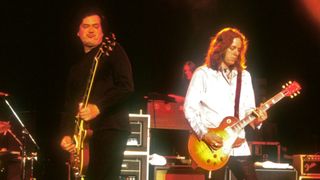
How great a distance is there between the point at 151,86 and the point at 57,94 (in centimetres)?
191

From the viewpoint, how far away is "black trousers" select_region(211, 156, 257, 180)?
194 inches

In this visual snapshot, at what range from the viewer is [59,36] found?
9805mm

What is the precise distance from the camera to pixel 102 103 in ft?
13.8

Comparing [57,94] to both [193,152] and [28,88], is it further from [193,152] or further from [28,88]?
[193,152]

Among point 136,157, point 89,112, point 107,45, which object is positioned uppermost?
point 107,45

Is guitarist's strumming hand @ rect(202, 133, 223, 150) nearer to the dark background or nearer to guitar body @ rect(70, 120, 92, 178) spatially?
guitar body @ rect(70, 120, 92, 178)

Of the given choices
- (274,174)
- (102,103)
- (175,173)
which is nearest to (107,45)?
(102,103)

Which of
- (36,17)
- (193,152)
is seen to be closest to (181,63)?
(36,17)

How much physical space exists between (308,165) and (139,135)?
268 centimetres

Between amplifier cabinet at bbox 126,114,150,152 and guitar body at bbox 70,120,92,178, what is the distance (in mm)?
2334

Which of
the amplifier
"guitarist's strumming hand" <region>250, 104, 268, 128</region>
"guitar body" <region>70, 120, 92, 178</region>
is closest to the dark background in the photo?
the amplifier

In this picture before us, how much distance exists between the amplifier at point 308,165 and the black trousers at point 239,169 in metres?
3.06

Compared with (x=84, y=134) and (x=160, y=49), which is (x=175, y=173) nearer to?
(x=84, y=134)

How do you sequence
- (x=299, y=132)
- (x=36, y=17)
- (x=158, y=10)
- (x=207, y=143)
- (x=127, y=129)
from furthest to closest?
(x=299, y=132), (x=158, y=10), (x=36, y=17), (x=207, y=143), (x=127, y=129)
